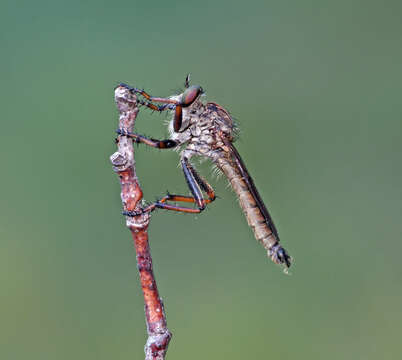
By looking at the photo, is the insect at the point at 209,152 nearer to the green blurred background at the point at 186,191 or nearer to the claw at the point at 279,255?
the claw at the point at 279,255

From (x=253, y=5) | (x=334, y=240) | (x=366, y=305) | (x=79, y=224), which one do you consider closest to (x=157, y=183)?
(x=79, y=224)

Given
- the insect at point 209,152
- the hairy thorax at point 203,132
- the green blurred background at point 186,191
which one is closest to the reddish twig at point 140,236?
the insect at point 209,152

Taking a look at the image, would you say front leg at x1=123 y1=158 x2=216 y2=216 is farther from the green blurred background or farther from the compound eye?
the green blurred background

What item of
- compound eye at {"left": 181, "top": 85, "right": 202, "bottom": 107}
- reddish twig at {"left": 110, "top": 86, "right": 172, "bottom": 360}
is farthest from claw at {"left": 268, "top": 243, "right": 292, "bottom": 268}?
reddish twig at {"left": 110, "top": 86, "right": 172, "bottom": 360}

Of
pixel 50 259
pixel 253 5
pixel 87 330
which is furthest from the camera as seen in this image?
pixel 253 5

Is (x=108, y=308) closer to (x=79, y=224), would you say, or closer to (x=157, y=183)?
(x=79, y=224)

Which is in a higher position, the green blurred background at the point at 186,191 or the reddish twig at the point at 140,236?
the green blurred background at the point at 186,191
